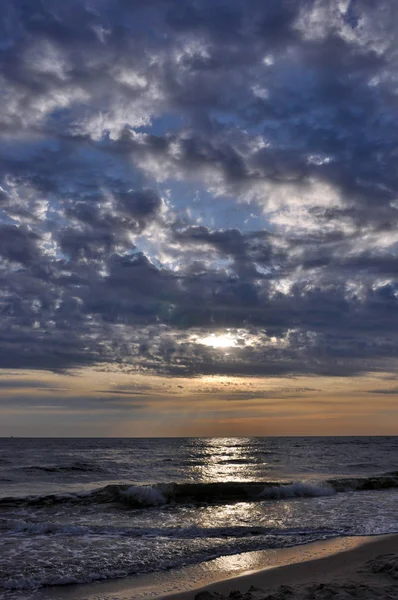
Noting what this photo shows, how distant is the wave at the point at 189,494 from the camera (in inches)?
830

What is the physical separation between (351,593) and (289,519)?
873cm

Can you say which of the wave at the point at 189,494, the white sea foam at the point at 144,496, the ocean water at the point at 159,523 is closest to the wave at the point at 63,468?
the ocean water at the point at 159,523

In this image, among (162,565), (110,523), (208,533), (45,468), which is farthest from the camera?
(45,468)

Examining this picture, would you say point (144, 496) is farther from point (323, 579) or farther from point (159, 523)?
point (323, 579)

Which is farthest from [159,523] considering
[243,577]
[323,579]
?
[323,579]

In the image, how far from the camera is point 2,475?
110 ft

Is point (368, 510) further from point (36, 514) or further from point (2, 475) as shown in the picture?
point (2, 475)

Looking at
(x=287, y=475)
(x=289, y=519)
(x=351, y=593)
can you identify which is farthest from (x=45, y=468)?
(x=351, y=593)

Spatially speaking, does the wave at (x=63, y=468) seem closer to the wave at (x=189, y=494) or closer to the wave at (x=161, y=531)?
the wave at (x=189, y=494)

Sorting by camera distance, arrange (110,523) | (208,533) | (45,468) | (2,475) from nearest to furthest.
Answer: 1. (208,533)
2. (110,523)
3. (2,475)
4. (45,468)

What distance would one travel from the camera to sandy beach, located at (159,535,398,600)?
802cm

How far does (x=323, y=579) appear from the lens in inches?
365

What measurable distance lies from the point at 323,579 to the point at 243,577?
153cm

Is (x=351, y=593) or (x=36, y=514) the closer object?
(x=351, y=593)
